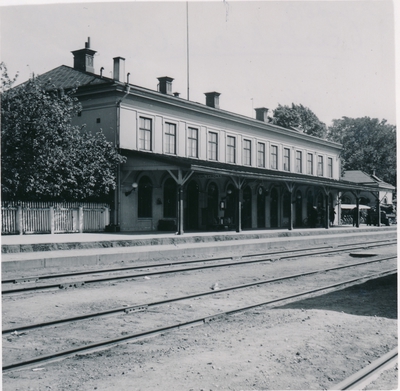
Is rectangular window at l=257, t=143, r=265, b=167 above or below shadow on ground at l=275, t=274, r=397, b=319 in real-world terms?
above

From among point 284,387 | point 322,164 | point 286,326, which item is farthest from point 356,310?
point 322,164

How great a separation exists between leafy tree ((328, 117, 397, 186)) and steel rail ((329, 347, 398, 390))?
39.7 m

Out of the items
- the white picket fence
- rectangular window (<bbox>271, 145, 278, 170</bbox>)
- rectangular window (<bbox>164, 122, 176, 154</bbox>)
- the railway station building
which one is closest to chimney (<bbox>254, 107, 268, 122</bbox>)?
the railway station building

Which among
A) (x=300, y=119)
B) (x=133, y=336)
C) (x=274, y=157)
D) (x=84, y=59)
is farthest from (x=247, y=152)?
(x=300, y=119)

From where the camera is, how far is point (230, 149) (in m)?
32.5

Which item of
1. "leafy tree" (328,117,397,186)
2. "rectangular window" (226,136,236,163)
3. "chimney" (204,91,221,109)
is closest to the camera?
"rectangular window" (226,136,236,163)

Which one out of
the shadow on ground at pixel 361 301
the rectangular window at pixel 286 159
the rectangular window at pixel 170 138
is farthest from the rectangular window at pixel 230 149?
the shadow on ground at pixel 361 301

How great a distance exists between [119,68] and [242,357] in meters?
22.5

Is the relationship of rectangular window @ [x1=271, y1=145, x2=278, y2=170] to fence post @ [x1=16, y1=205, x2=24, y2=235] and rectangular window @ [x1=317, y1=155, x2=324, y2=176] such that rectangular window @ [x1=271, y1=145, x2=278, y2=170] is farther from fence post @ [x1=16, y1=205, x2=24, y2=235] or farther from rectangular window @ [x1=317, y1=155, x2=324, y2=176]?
fence post @ [x1=16, y1=205, x2=24, y2=235]

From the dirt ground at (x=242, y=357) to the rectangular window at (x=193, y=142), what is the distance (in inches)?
833

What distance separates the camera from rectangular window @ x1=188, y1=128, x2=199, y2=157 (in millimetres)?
29125

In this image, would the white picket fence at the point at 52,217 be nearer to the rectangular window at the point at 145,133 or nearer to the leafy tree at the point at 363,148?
the rectangular window at the point at 145,133

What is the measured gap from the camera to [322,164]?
42844 millimetres

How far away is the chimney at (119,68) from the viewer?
1033 inches
